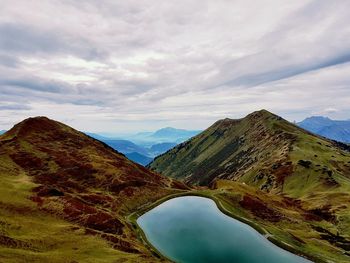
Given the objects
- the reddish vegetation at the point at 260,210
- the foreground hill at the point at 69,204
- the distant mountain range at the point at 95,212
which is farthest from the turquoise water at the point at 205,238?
the reddish vegetation at the point at 260,210

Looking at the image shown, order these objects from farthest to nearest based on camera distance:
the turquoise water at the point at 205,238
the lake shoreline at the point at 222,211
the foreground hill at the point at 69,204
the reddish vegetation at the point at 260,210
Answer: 1. the reddish vegetation at the point at 260,210
2. the lake shoreline at the point at 222,211
3. the turquoise water at the point at 205,238
4. the foreground hill at the point at 69,204

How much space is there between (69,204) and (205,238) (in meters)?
46.8

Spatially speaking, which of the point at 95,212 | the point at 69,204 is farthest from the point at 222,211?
the point at 69,204

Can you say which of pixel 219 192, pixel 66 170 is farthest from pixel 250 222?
pixel 66 170

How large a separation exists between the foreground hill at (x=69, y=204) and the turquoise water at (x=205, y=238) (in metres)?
8.76

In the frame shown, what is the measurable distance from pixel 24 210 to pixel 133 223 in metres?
36.4

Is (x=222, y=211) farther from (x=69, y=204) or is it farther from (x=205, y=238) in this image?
(x=69, y=204)

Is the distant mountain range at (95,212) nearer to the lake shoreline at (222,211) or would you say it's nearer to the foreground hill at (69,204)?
the foreground hill at (69,204)

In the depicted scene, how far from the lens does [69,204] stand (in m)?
118

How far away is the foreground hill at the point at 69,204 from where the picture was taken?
79.9 meters

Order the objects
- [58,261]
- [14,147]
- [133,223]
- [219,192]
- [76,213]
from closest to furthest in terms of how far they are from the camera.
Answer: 1. [58,261]
2. [76,213]
3. [133,223]
4. [219,192]
5. [14,147]

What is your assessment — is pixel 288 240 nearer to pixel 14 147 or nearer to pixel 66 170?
pixel 66 170

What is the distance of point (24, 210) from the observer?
104062mm

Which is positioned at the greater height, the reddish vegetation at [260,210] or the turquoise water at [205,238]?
the reddish vegetation at [260,210]
